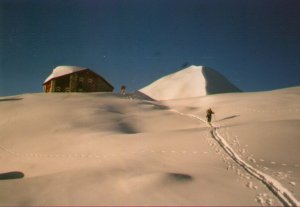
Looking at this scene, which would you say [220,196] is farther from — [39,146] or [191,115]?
[191,115]

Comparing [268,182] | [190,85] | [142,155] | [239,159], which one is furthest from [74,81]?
[268,182]

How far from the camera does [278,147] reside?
21750 millimetres

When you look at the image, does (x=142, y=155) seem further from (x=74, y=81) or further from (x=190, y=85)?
(x=190, y=85)

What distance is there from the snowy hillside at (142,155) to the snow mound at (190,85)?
49.2 metres

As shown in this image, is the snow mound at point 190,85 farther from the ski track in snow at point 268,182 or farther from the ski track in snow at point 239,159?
the ski track in snow at point 268,182

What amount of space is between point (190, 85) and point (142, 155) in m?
83.2

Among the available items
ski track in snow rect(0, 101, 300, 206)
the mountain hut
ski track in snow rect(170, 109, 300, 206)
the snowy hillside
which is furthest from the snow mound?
ski track in snow rect(170, 109, 300, 206)

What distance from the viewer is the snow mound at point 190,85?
9543cm

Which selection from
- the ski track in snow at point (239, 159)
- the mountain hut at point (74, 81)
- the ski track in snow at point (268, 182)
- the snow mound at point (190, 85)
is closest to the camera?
the ski track in snow at point (268, 182)

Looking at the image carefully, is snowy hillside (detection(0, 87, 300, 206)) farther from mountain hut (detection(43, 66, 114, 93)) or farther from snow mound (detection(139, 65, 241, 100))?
snow mound (detection(139, 65, 241, 100))

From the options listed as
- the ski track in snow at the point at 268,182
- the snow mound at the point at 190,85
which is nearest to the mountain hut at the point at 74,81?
the snow mound at the point at 190,85

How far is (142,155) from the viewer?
63.6 ft

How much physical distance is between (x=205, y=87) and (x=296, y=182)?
263ft

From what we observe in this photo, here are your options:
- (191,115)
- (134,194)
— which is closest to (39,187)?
(134,194)
